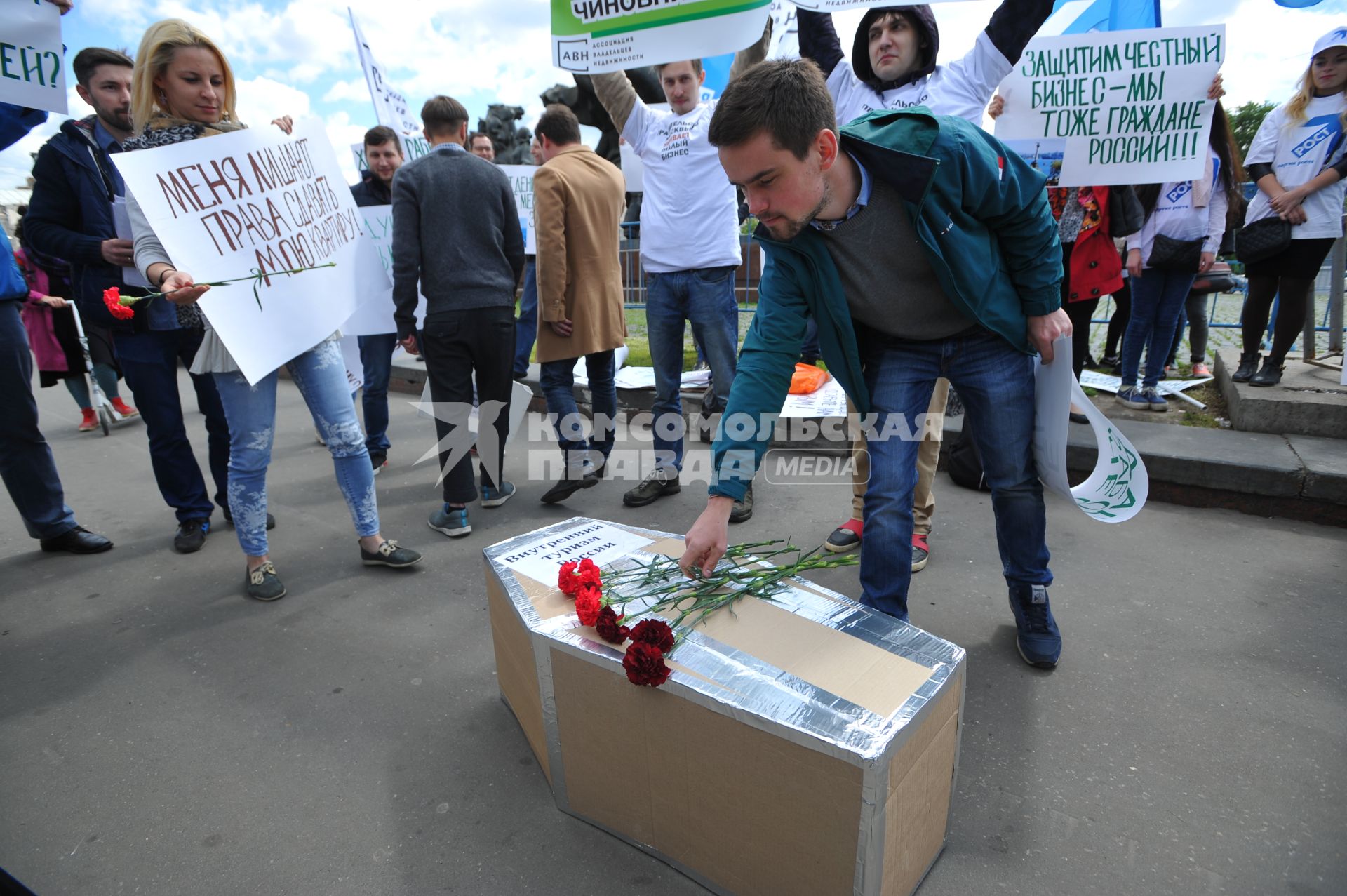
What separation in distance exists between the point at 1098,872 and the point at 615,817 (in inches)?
44.0

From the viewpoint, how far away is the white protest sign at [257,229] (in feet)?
8.72

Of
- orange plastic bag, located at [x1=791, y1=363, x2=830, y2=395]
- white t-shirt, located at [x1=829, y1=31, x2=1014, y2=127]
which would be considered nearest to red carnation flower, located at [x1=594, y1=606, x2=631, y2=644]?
white t-shirt, located at [x1=829, y1=31, x2=1014, y2=127]

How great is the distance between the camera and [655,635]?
1560mm

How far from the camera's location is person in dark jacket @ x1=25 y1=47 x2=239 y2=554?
10.7 ft

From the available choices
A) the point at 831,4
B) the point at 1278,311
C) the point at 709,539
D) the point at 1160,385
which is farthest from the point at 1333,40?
the point at 709,539

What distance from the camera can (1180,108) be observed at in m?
3.95

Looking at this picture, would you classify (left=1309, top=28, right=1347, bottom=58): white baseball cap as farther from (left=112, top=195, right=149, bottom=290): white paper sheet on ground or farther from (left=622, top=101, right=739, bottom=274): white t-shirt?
(left=112, top=195, right=149, bottom=290): white paper sheet on ground

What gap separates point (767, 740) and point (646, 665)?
0.91 feet

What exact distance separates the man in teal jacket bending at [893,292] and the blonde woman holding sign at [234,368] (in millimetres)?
1847

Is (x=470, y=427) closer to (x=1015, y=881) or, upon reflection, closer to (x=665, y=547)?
(x=665, y=547)

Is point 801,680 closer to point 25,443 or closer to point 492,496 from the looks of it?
point 492,496

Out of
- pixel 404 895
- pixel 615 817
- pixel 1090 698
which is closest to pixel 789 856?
pixel 615 817

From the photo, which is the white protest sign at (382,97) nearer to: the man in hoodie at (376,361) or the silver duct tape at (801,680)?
the man in hoodie at (376,361)

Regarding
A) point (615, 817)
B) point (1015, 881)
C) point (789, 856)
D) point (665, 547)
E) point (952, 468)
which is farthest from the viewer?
point (952, 468)
